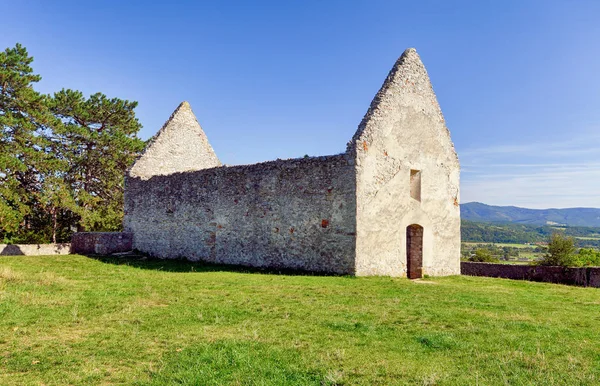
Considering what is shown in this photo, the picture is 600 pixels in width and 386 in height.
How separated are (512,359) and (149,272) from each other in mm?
12834

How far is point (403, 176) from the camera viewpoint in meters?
16.3

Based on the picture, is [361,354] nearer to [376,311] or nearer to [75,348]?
[376,311]

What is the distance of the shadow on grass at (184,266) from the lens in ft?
52.7

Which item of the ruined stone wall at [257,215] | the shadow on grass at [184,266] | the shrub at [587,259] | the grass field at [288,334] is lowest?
the shrub at [587,259]

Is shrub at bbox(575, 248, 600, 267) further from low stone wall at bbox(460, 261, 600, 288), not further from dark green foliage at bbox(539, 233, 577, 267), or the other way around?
low stone wall at bbox(460, 261, 600, 288)

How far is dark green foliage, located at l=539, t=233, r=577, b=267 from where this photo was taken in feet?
127

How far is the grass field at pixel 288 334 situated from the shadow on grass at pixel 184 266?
3.59 metres

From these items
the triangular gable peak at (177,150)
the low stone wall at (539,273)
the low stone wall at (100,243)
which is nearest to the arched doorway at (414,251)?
the low stone wall at (539,273)

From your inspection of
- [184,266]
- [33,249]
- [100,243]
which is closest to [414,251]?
[184,266]

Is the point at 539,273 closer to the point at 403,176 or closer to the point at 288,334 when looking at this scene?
the point at 403,176

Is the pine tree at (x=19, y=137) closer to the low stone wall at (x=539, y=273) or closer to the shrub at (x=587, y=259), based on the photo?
the low stone wall at (x=539, y=273)

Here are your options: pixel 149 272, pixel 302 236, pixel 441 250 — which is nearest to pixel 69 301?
pixel 149 272

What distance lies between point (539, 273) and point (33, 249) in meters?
23.3

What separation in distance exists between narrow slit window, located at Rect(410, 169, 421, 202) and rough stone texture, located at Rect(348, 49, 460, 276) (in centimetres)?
15
